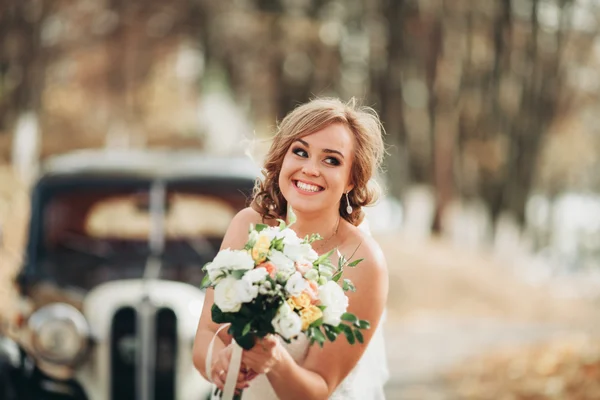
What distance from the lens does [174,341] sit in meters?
5.51

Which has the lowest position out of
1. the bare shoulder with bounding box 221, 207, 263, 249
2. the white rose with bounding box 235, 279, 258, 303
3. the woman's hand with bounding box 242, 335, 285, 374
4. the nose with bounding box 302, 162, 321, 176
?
the woman's hand with bounding box 242, 335, 285, 374

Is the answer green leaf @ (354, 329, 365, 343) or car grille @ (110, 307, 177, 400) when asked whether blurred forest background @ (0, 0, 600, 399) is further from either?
green leaf @ (354, 329, 365, 343)

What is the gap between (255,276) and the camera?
268 cm

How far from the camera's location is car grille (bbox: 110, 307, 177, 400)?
550 cm

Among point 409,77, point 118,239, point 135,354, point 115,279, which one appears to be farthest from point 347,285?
point 409,77

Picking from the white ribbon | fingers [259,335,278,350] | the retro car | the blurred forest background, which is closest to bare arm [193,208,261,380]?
the white ribbon

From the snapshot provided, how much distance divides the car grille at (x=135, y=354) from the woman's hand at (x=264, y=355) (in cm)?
280

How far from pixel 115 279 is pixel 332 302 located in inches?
129

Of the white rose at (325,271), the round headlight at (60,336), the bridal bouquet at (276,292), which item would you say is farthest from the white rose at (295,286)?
the round headlight at (60,336)

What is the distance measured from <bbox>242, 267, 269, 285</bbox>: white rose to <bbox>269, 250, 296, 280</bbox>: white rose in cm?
5

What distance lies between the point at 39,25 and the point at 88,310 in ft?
57.8

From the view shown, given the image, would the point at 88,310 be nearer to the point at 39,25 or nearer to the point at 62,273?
the point at 62,273

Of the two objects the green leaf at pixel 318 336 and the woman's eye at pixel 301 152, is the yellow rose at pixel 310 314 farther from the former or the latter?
the woman's eye at pixel 301 152

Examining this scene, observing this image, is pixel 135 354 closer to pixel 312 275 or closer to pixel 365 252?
pixel 365 252
